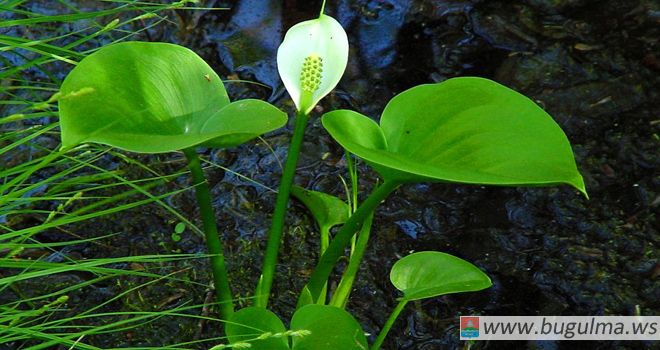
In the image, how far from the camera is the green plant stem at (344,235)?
1091 millimetres

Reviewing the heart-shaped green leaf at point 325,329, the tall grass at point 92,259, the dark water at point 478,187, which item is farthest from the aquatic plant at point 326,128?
the dark water at point 478,187

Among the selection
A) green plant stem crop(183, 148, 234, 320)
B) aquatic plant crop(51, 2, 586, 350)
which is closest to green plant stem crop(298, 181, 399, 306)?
aquatic plant crop(51, 2, 586, 350)

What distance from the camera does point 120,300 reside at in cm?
138

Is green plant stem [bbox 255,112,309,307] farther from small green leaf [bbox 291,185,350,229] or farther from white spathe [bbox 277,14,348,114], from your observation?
small green leaf [bbox 291,185,350,229]

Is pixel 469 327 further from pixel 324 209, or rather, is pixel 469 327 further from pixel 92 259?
pixel 92 259

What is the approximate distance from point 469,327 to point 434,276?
0.21 meters

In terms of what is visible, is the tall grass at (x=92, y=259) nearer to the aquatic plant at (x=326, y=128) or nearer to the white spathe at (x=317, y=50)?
the aquatic plant at (x=326, y=128)

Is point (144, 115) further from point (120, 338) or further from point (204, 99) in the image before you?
point (120, 338)

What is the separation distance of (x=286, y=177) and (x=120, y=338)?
0.42 m

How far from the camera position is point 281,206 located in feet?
3.83

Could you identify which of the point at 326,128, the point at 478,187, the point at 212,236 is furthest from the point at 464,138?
the point at 478,187

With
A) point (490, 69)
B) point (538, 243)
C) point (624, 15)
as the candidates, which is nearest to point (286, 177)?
point (538, 243)

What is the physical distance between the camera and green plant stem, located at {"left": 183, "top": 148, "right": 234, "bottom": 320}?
3.81ft

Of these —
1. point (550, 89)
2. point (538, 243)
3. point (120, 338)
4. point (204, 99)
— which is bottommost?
point (120, 338)
